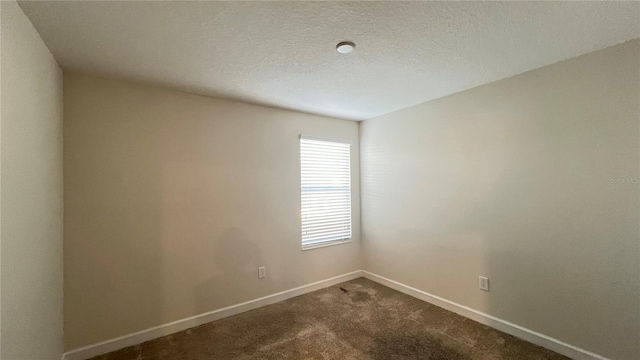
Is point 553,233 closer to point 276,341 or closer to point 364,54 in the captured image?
point 364,54

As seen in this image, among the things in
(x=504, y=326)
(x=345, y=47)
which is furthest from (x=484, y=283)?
(x=345, y=47)

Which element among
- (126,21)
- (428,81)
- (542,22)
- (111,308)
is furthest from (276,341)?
(542,22)

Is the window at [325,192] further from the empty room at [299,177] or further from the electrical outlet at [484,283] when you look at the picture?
the electrical outlet at [484,283]

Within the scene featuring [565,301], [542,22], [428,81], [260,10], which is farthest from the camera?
[428,81]

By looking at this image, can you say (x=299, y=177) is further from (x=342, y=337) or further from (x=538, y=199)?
(x=538, y=199)

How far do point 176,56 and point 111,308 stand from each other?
6.92 feet

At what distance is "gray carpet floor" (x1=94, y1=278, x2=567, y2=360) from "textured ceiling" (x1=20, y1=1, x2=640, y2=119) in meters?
2.28

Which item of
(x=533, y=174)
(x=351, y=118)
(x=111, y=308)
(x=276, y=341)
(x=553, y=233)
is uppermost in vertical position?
(x=351, y=118)

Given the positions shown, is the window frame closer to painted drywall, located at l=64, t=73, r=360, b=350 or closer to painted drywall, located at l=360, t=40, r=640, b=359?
painted drywall, located at l=64, t=73, r=360, b=350

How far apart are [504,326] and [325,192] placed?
2.31 metres

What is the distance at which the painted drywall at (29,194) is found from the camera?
123 cm

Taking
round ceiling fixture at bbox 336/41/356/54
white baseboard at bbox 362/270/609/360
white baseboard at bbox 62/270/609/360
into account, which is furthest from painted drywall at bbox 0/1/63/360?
white baseboard at bbox 362/270/609/360

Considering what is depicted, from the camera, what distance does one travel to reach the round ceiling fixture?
1801mm

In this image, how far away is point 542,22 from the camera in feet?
5.26
